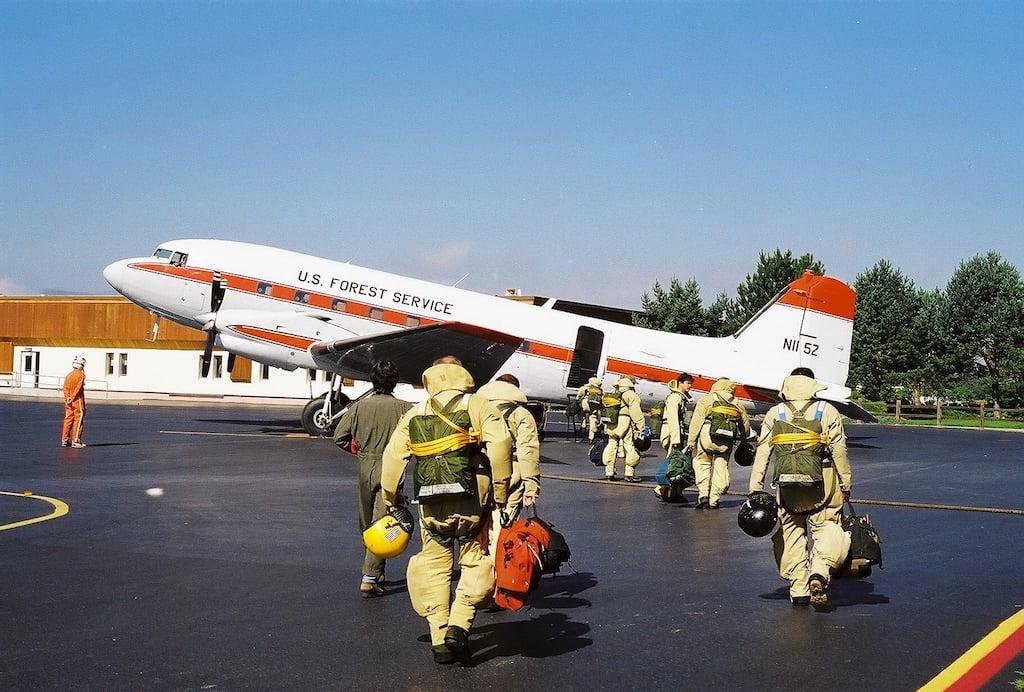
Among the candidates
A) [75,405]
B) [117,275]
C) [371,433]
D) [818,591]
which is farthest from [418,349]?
[818,591]

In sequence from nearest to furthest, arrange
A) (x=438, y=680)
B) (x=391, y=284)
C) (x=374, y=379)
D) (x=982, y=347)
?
(x=438, y=680)
(x=374, y=379)
(x=391, y=284)
(x=982, y=347)

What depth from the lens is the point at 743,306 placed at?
80375 millimetres

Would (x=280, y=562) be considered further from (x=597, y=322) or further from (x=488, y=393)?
(x=597, y=322)

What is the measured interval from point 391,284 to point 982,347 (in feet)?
196

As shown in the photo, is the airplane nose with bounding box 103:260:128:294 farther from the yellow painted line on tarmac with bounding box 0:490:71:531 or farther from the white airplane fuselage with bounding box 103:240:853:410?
the yellow painted line on tarmac with bounding box 0:490:71:531

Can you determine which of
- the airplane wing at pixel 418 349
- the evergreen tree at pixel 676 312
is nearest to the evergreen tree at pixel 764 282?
the evergreen tree at pixel 676 312

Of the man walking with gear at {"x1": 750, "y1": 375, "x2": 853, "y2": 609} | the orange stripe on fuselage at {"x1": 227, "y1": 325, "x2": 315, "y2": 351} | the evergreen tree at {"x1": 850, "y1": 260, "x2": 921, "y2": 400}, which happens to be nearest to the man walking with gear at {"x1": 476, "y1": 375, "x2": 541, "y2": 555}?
the man walking with gear at {"x1": 750, "y1": 375, "x2": 853, "y2": 609}

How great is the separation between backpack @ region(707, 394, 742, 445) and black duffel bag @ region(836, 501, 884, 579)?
16.5ft

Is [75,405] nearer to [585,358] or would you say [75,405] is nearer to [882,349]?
[585,358]

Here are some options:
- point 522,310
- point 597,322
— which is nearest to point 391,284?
point 522,310

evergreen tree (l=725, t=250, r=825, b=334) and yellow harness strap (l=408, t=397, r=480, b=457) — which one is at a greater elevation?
evergreen tree (l=725, t=250, r=825, b=334)

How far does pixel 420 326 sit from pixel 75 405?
852 cm

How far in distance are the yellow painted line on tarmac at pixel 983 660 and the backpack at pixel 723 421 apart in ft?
21.0

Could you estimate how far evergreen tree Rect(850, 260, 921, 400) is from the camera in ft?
238
